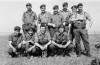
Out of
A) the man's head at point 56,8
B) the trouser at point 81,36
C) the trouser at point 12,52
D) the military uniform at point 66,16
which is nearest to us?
the man's head at point 56,8

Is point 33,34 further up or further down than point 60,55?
further up

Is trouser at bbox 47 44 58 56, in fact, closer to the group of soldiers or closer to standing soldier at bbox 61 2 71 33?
the group of soldiers

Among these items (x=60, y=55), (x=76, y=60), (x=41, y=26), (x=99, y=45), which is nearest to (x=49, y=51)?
(x=60, y=55)

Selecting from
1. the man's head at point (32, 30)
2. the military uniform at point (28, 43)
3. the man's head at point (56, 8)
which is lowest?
the military uniform at point (28, 43)

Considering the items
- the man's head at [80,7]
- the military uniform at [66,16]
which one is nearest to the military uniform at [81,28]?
the man's head at [80,7]

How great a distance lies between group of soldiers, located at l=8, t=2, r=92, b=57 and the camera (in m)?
11.4

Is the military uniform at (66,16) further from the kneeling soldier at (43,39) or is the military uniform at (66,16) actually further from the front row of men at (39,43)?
the kneeling soldier at (43,39)

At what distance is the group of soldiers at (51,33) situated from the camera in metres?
11.4

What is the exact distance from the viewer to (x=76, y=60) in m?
10.1

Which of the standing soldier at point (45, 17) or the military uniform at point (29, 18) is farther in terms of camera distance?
the military uniform at point (29, 18)

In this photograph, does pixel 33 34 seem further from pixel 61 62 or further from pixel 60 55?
pixel 61 62

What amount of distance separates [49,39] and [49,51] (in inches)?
30.6

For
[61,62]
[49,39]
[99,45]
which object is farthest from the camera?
[49,39]

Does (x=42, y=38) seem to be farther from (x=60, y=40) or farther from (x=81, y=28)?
(x=81, y=28)
